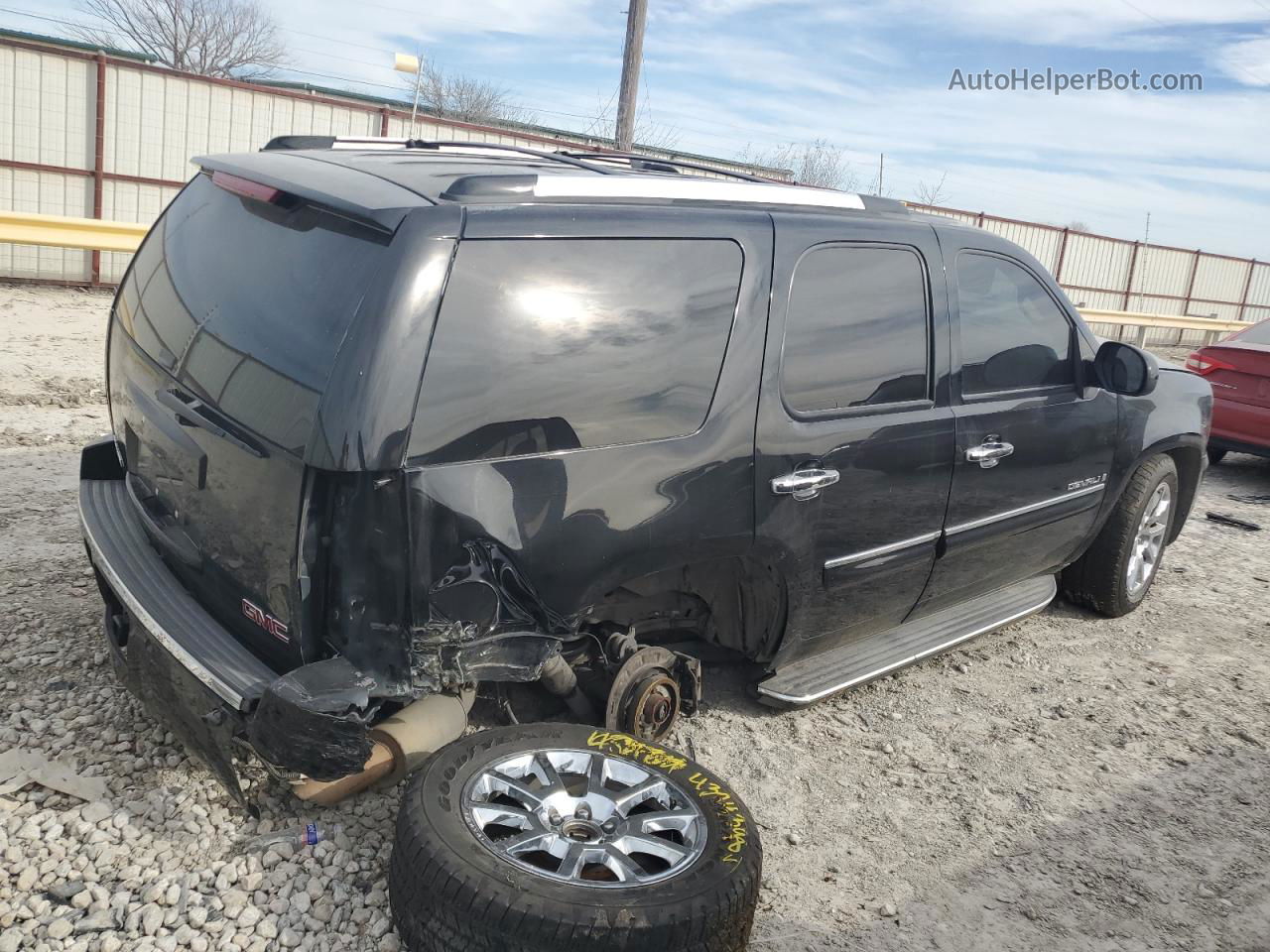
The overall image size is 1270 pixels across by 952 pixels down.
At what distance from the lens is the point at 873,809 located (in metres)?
3.46

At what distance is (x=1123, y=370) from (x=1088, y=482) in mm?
509

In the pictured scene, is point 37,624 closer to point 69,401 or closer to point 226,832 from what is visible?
point 226,832

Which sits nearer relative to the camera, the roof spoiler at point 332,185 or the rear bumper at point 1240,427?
the roof spoiler at point 332,185

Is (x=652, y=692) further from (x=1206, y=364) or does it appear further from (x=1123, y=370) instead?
A: (x=1206, y=364)

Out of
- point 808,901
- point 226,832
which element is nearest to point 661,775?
point 808,901

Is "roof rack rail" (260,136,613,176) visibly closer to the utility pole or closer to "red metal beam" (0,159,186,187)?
"red metal beam" (0,159,186,187)

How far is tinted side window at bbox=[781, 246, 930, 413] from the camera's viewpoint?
3285 millimetres

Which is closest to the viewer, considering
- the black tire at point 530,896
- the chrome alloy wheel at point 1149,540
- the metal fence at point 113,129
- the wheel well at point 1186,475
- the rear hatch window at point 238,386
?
the black tire at point 530,896

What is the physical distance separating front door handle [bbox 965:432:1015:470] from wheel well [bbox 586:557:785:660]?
39.4 inches

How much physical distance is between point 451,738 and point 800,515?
48.8 inches

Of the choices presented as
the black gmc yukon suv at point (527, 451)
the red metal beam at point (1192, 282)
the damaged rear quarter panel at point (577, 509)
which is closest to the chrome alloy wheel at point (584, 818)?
the black gmc yukon suv at point (527, 451)

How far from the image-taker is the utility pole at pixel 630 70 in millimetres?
15516

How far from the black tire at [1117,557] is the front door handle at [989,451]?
54.0 inches

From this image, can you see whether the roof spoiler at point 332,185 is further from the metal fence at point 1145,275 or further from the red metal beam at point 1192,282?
the red metal beam at point 1192,282
